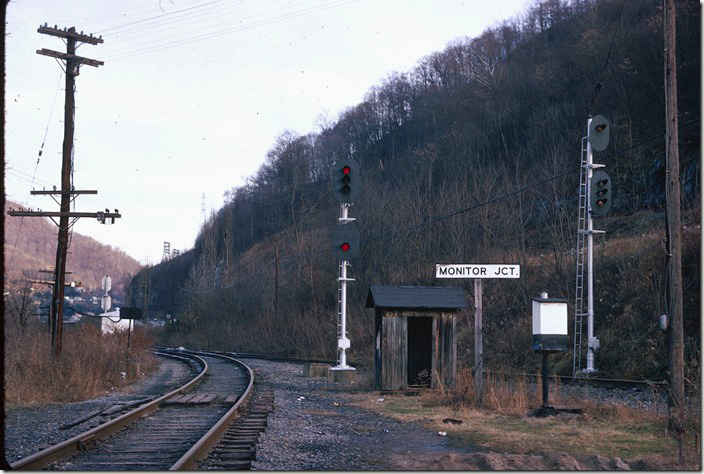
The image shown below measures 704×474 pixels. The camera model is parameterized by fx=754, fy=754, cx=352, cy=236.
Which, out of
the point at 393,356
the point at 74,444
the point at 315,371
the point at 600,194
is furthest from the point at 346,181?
the point at 74,444

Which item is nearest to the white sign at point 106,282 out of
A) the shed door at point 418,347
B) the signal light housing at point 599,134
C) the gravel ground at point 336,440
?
the shed door at point 418,347

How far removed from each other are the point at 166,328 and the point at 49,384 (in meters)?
60.2

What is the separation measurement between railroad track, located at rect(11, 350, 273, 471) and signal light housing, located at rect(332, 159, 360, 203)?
548cm

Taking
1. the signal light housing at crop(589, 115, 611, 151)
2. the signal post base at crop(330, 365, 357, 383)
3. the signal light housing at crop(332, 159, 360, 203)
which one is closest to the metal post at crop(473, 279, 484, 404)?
the signal light housing at crop(332, 159, 360, 203)

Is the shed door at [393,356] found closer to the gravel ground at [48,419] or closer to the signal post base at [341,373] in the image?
the signal post base at [341,373]

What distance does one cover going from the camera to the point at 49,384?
18.4m

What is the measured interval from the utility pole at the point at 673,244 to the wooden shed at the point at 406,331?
24.7 ft

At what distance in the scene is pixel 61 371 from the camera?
19859mm

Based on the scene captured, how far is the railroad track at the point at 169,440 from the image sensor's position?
8883 mm

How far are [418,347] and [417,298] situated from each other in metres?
2.86

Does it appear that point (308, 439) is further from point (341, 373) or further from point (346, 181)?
point (341, 373)

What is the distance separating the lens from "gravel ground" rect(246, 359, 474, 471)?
9391 mm

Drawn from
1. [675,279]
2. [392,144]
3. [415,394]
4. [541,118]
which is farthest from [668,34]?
[392,144]

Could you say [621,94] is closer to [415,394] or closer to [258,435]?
[415,394]
